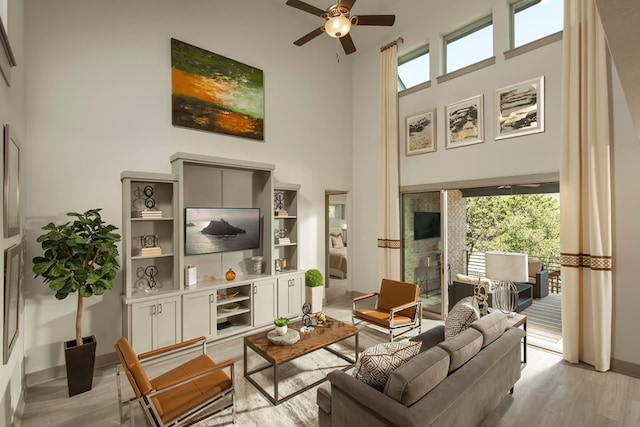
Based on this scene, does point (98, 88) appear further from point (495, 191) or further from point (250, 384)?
point (495, 191)

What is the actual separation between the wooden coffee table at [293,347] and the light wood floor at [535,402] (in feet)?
0.71

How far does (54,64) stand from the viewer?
350 cm

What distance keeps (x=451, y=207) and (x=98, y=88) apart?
216 inches

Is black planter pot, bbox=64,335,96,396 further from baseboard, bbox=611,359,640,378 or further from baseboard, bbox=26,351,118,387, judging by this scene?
baseboard, bbox=611,359,640,378

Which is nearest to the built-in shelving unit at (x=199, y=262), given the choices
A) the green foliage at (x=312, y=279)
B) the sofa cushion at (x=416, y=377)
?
the green foliage at (x=312, y=279)

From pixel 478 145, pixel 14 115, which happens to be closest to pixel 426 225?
pixel 478 145

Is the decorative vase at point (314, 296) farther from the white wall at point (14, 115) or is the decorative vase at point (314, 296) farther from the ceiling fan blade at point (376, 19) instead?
the ceiling fan blade at point (376, 19)

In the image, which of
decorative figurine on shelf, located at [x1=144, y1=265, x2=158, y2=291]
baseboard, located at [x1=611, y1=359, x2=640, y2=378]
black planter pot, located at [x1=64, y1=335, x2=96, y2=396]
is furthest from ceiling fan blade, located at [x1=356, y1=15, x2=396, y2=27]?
baseboard, located at [x1=611, y1=359, x2=640, y2=378]

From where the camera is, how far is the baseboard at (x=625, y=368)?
11.1ft

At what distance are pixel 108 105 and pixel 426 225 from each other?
17.0 ft

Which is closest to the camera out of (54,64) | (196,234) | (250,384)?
(250,384)

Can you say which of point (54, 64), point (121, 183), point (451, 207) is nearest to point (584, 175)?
point (451, 207)

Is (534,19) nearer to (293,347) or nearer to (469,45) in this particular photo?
(469,45)

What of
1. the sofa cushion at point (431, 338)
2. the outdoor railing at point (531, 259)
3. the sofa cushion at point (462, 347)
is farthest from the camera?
the outdoor railing at point (531, 259)
